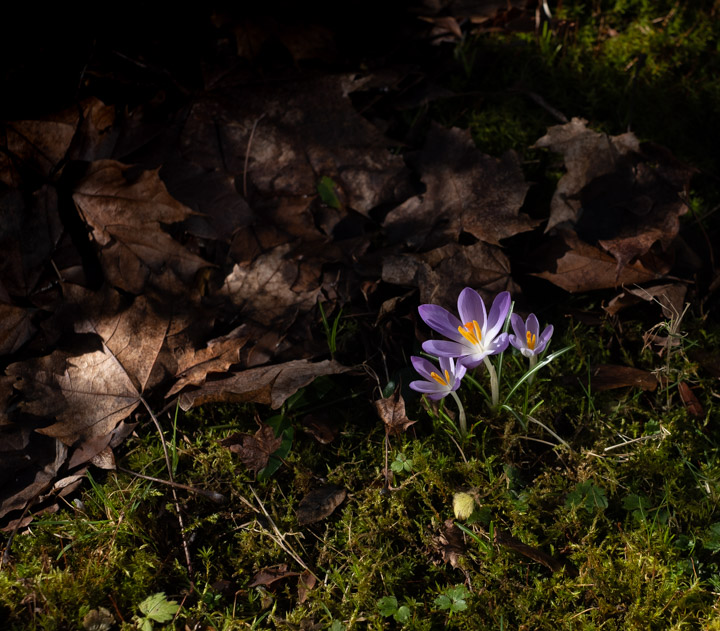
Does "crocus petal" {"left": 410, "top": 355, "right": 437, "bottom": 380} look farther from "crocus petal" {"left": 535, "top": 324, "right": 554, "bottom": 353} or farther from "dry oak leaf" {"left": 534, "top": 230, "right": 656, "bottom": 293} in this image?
"dry oak leaf" {"left": 534, "top": 230, "right": 656, "bottom": 293}

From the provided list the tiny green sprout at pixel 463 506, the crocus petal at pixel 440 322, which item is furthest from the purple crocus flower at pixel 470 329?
the tiny green sprout at pixel 463 506

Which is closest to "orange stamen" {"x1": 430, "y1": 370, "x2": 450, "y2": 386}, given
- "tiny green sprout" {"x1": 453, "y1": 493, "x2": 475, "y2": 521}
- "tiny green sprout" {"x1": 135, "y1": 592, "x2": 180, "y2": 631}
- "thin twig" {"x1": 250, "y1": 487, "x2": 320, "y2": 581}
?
"tiny green sprout" {"x1": 453, "y1": 493, "x2": 475, "y2": 521}

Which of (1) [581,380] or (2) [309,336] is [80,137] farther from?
(1) [581,380]

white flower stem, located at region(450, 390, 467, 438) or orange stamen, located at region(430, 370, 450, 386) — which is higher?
orange stamen, located at region(430, 370, 450, 386)

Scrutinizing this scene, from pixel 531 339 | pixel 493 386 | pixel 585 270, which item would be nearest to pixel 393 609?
pixel 493 386

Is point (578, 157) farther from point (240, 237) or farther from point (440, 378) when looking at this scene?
point (240, 237)

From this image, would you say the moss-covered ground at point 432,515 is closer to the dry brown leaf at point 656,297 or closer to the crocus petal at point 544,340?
the dry brown leaf at point 656,297
